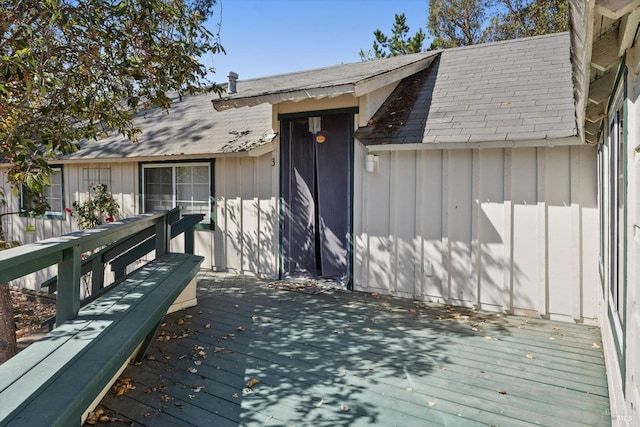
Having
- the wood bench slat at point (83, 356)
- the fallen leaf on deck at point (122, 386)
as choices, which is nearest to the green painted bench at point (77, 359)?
the wood bench slat at point (83, 356)

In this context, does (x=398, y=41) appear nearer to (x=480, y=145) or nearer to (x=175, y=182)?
(x=175, y=182)

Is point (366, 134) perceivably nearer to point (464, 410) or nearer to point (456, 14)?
point (464, 410)

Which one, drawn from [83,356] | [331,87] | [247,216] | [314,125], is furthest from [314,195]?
[83,356]

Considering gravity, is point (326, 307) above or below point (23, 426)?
below

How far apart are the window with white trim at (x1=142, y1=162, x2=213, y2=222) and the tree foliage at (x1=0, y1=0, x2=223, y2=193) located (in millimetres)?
2387

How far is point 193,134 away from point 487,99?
5.45m

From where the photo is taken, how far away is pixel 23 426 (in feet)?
5.26

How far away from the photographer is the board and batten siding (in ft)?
15.7

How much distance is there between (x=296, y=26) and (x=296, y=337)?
12.1m

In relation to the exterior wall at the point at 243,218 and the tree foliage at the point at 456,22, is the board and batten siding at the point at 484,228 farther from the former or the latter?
the tree foliage at the point at 456,22

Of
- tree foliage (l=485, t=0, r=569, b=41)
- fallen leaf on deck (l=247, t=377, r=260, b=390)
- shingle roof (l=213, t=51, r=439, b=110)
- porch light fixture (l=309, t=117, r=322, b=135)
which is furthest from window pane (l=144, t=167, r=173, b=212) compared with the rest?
tree foliage (l=485, t=0, r=569, b=41)

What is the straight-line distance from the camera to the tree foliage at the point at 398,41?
20109 millimetres

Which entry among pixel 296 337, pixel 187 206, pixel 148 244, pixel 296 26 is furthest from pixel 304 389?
pixel 296 26

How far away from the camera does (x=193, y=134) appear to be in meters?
8.24
